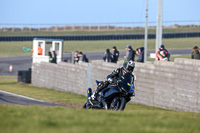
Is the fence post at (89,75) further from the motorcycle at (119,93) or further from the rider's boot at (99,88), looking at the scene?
the motorcycle at (119,93)

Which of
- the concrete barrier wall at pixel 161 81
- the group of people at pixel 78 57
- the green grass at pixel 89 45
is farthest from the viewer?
the green grass at pixel 89 45

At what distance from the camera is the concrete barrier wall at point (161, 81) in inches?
632

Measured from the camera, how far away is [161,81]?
1794cm

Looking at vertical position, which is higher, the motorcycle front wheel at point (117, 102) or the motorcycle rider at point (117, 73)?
the motorcycle rider at point (117, 73)

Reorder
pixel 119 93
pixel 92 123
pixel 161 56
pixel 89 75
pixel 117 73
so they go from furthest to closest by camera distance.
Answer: pixel 89 75, pixel 161 56, pixel 117 73, pixel 119 93, pixel 92 123

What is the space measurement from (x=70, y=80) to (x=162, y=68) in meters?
9.40

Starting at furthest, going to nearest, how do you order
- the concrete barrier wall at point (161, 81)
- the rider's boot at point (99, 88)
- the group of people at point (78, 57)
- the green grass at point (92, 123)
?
the group of people at point (78, 57), the concrete barrier wall at point (161, 81), the rider's boot at point (99, 88), the green grass at point (92, 123)

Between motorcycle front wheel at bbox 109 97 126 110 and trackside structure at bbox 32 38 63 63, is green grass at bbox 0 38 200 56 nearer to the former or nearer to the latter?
trackside structure at bbox 32 38 63 63

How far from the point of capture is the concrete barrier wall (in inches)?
632

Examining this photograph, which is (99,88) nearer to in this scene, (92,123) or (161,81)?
(92,123)

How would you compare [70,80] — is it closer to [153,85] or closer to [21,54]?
[153,85]

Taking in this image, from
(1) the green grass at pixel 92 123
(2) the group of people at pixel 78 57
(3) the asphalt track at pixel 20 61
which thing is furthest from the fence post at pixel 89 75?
(3) the asphalt track at pixel 20 61

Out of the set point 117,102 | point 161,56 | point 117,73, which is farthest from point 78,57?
point 117,102

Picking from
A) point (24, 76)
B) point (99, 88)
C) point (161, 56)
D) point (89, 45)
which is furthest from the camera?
point (89, 45)
